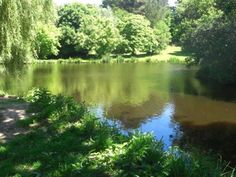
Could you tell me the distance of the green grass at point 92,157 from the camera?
6.70 meters

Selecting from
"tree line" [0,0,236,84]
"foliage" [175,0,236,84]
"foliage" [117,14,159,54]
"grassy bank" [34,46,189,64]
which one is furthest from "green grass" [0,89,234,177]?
"foliage" [117,14,159,54]

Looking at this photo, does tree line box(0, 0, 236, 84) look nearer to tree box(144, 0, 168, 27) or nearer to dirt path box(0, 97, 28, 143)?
tree box(144, 0, 168, 27)

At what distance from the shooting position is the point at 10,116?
11.8m

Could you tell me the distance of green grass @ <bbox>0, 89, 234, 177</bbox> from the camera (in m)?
6.70

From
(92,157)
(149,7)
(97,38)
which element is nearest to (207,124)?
(92,157)

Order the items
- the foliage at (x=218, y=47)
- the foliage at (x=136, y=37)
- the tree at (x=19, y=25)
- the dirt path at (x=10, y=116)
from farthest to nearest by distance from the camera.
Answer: the foliage at (x=136, y=37), the foliage at (x=218, y=47), the tree at (x=19, y=25), the dirt path at (x=10, y=116)

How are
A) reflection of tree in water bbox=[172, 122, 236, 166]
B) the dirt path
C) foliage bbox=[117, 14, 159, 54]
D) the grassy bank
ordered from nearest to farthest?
the dirt path
reflection of tree in water bbox=[172, 122, 236, 166]
the grassy bank
foliage bbox=[117, 14, 159, 54]

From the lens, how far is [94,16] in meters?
65.4

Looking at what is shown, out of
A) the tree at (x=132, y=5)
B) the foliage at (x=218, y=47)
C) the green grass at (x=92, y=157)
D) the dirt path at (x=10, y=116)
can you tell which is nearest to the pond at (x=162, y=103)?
the foliage at (x=218, y=47)

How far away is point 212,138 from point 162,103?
8267 mm

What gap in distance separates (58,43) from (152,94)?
1252 inches

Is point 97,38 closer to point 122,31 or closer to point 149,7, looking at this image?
point 122,31

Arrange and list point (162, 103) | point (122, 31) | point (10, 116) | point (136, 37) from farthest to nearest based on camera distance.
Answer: point (122, 31) < point (136, 37) < point (162, 103) < point (10, 116)

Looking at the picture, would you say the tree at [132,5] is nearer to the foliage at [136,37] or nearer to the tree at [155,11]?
the tree at [155,11]
